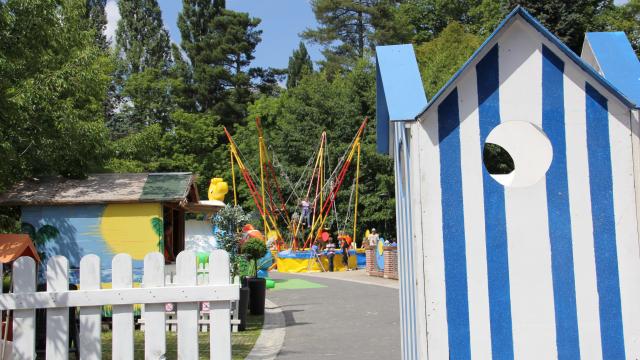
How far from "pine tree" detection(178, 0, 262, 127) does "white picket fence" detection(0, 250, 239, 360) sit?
50267 millimetres

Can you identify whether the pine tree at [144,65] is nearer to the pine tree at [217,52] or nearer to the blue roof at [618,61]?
the pine tree at [217,52]

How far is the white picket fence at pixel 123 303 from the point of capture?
165 inches

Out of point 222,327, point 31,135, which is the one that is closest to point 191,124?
point 31,135

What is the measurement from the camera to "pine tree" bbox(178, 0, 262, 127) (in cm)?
5388

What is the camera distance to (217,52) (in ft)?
176

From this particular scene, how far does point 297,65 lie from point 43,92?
47447mm

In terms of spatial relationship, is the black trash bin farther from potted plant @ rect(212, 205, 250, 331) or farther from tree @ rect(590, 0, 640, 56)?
tree @ rect(590, 0, 640, 56)

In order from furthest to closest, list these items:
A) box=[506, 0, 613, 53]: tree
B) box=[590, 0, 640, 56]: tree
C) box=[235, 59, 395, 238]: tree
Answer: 1. box=[235, 59, 395, 238]: tree
2. box=[590, 0, 640, 56]: tree
3. box=[506, 0, 613, 53]: tree

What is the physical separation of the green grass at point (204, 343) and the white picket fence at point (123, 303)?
406 cm

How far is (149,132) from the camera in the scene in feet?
60.6

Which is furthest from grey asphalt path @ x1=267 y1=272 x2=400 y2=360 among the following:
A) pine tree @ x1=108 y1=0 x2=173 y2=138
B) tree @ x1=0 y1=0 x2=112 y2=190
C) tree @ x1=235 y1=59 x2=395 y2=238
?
pine tree @ x1=108 y1=0 x2=173 y2=138

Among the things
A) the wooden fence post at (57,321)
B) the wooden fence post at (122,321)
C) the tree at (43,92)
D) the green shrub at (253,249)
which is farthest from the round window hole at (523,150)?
the green shrub at (253,249)

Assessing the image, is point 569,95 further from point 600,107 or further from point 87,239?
Result: point 87,239

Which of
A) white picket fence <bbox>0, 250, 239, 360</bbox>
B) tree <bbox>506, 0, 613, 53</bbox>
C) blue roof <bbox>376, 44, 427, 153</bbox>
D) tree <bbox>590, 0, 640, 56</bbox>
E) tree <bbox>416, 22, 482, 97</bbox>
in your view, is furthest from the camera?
tree <bbox>590, 0, 640, 56</bbox>
